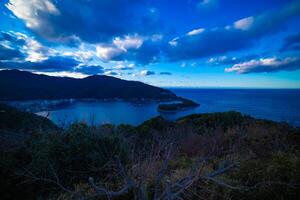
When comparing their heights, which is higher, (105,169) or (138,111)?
(105,169)

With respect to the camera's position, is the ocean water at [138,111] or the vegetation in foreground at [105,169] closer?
the vegetation in foreground at [105,169]

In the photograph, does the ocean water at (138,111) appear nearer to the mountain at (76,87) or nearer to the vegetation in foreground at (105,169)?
the vegetation in foreground at (105,169)

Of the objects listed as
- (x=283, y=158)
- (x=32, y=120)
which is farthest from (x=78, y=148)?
(x=283, y=158)

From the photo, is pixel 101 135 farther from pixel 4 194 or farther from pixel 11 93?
pixel 11 93

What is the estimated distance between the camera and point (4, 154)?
3889 millimetres

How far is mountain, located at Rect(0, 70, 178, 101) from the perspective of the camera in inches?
1454

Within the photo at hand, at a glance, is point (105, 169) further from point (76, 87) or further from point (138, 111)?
point (76, 87)

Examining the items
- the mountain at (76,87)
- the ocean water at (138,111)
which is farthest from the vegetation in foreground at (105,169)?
the mountain at (76,87)

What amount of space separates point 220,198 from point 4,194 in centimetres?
328

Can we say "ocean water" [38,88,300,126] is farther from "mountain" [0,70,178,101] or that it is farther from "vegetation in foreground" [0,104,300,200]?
"mountain" [0,70,178,101]

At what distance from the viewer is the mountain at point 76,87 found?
36.9 metres

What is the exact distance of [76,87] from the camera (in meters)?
45.8

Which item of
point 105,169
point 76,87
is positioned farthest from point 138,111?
point 105,169

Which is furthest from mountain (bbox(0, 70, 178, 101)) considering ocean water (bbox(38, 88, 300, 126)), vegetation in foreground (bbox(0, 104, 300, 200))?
vegetation in foreground (bbox(0, 104, 300, 200))
